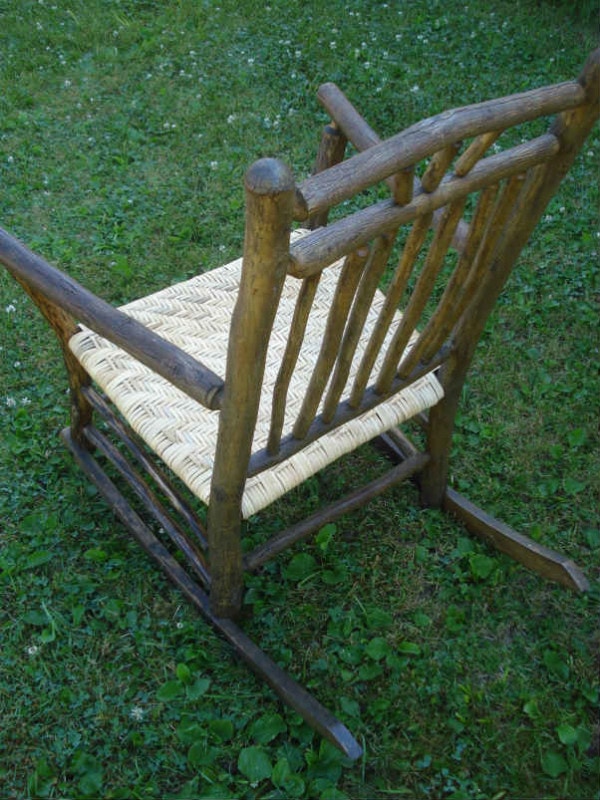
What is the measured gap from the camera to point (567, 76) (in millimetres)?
3684

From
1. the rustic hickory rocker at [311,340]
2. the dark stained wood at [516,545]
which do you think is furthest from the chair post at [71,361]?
the dark stained wood at [516,545]

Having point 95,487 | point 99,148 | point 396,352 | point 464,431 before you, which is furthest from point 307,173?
point 396,352

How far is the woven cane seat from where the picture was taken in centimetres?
143

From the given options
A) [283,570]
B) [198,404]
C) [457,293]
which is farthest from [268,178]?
[283,570]

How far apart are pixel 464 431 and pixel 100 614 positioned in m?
1.19

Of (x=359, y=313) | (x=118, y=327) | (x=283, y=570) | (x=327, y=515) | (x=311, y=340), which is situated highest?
(x=359, y=313)

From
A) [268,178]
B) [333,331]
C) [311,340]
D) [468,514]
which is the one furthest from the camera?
[468,514]

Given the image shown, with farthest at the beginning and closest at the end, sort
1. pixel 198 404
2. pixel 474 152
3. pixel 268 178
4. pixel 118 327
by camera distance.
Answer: pixel 198 404
pixel 118 327
pixel 474 152
pixel 268 178

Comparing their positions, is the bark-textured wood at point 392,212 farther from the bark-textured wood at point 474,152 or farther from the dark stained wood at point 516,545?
the dark stained wood at point 516,545

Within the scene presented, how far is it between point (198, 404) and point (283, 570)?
0.63 metres

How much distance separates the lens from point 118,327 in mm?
1261

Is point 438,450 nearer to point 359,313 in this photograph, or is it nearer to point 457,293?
point 457,293

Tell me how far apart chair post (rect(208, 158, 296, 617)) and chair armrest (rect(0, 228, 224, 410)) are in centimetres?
6

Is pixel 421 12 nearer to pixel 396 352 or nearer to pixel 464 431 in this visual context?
pixel 464 431
